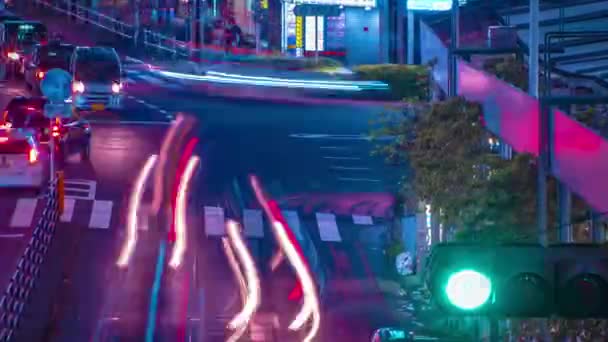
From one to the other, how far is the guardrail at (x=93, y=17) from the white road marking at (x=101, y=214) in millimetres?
28450

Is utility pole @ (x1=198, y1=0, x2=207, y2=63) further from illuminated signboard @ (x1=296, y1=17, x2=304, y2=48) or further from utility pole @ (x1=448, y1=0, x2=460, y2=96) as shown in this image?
utility pole @ (x1=448, y1=0, x2=460, y2=96)

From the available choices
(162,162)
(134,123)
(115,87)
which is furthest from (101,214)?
(115,87)

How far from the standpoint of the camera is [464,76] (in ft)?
68.1

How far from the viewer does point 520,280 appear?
322 inches

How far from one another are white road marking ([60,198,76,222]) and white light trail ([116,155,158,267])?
1.24 m

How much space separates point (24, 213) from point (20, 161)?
1.22 meters

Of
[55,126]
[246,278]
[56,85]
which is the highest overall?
[56,85]

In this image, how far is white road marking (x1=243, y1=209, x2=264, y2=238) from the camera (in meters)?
26.9

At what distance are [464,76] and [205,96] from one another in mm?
25324

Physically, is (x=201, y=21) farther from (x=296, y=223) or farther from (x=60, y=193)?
(x=60, y=193)

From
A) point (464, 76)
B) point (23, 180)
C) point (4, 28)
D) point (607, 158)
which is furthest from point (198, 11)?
point (607, 158)

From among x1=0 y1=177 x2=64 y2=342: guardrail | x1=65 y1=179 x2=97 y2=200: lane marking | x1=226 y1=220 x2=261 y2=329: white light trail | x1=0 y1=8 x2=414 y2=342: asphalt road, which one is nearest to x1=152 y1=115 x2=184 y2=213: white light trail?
x1=0 y1=8 x2=414 y2=342: asphalt road

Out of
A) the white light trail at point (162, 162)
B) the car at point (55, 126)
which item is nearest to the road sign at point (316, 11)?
the white light trail at point (162, 162)

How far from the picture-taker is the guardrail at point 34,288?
59.1ft
